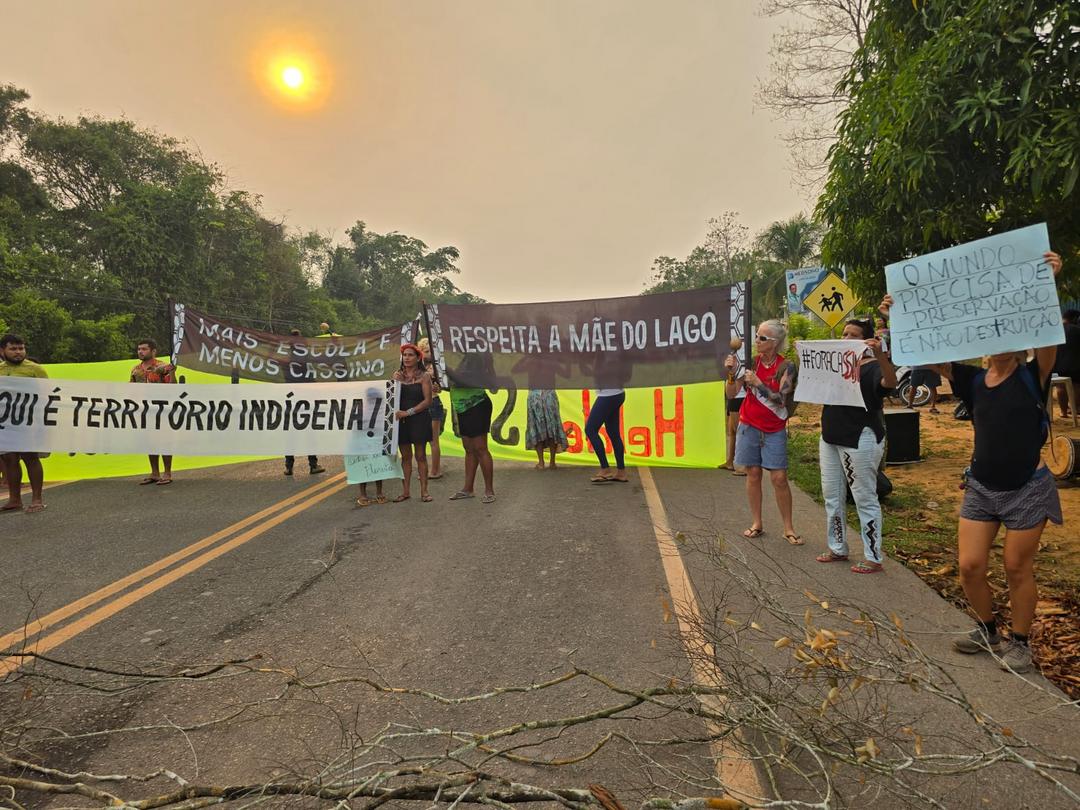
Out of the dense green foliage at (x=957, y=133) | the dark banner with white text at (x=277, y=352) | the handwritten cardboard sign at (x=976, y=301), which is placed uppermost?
the dense green foliage at (x=957, y=133)

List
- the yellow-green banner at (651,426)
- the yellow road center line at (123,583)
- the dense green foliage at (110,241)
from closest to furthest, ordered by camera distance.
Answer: the yellow road center line at (123,583)
the yellow-green banner at (651,426)
the dense green foliage at (110,241)

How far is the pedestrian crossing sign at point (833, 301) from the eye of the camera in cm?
1088

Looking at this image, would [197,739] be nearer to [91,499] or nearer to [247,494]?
[247,494]

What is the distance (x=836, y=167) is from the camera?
211 inches

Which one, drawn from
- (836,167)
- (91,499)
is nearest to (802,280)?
(836,167)

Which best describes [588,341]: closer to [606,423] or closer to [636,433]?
[606,423]

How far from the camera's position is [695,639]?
292cm

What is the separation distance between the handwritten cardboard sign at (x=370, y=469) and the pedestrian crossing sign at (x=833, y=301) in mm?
7637

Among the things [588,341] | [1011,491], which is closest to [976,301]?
[1011,491]

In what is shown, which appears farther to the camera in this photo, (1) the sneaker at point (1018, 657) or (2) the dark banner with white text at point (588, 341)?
(2) the dark banner with white text at point (588, 341)

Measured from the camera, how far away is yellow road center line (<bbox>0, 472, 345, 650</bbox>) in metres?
3.93

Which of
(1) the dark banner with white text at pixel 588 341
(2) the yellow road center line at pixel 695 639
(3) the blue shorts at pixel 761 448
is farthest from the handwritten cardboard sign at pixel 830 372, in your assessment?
(1) the dark banner with white text at pixel 588 341

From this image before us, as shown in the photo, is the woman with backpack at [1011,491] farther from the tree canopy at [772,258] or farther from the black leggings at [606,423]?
the tree canopy at [772,258]

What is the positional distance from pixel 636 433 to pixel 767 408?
4.52m
